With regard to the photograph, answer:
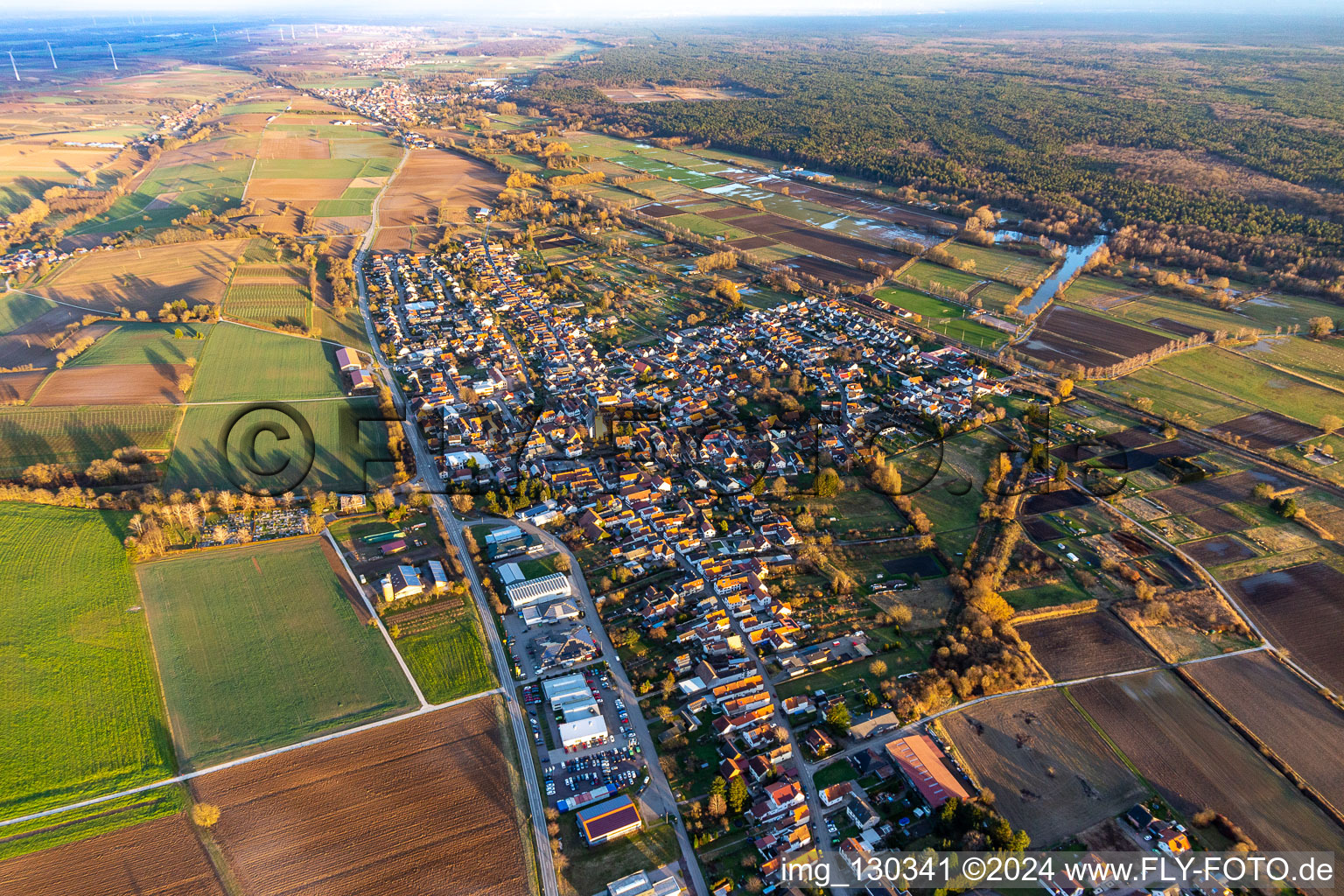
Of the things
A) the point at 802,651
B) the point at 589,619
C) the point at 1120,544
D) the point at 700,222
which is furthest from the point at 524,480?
the point at 700,222

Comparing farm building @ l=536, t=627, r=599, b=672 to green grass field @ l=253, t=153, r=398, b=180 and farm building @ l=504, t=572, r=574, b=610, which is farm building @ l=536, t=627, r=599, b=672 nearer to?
farm building @ l=504, t=572, r=574, b=610

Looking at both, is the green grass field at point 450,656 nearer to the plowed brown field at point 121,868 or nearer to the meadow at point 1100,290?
the plowed brown field at point 121,868

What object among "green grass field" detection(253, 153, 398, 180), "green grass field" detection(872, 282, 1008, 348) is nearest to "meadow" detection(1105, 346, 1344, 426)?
"green grass field" detection(872, 282, 1008, 348)

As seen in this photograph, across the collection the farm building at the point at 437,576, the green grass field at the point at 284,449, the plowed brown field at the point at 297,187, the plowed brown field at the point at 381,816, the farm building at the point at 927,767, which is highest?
the plowed brown field at the point at 297,187

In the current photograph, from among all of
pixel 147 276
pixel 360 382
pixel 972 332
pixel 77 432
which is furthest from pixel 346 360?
pixel 972 332

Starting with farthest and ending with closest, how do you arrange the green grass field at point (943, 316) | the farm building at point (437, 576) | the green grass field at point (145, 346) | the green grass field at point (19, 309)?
the green grass field at point (943, 316)
the green grass field at point (19, 309)
the green grass field at point (145, 346)
the farm building at point (437, 576)

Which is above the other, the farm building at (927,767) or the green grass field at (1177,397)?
the green grass field at (1177,397)

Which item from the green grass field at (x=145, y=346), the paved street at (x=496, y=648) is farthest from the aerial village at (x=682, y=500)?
the green grass field at (x=145, y=346)

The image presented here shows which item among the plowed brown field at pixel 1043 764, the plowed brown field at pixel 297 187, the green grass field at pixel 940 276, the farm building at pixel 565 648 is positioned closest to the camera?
the plowed brown field at pixel 1043 764
